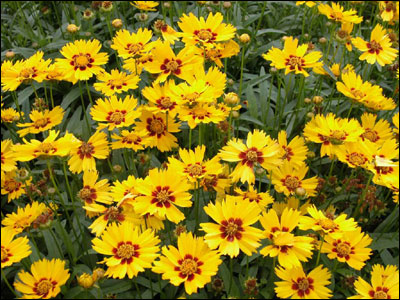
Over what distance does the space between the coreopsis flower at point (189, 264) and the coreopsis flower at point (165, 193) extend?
0.32 feet

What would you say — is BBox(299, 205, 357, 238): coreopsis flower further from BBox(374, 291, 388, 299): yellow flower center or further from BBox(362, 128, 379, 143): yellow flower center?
BBox(362, 128, 379, 143): yellow flower center

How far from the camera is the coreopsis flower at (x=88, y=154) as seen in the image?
5.81 ft

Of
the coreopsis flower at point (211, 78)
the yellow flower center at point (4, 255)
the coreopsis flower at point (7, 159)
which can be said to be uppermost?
the coreopsis flower at point (211, 78)

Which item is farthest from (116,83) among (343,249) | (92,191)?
(343,249)

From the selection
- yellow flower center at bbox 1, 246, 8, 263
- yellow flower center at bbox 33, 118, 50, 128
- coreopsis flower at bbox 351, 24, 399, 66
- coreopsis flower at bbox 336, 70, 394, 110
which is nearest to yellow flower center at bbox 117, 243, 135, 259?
yellow flower center at bbox 1, 246, 8, 263

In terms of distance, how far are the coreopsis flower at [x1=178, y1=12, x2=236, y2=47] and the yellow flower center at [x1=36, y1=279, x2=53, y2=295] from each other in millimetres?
1107

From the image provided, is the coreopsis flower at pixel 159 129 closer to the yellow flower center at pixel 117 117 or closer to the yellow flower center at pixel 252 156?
the yellow flower center at pixel 117 117

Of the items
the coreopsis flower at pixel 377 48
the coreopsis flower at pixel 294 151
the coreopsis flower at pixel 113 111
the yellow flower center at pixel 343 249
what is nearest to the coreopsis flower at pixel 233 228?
the yellow flower center at pixel 343 249

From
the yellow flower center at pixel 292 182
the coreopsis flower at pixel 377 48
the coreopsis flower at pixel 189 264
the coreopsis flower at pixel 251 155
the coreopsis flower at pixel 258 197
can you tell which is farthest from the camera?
the coreopsis flower at pixel 377 48

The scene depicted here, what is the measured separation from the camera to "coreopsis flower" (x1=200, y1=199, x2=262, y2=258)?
4.60 feet

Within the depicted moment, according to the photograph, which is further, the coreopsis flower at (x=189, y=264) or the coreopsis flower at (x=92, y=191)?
the coreopsis flower at (x=92, y=191)

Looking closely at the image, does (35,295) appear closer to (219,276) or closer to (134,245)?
(134,245)

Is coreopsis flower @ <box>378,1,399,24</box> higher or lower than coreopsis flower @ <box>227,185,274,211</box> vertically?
higher

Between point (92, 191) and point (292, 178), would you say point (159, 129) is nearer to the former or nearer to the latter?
point (92, 191)
